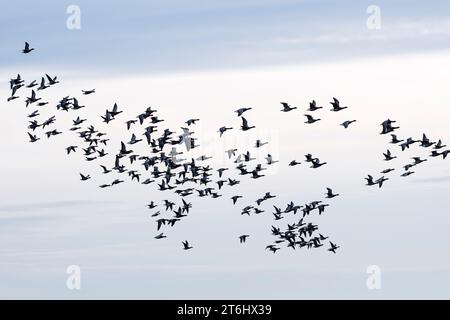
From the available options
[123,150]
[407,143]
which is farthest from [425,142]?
[123,150]

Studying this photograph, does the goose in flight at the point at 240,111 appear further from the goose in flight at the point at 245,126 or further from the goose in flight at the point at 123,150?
the goose in flight at the point at 123,150

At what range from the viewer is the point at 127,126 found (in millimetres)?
189875

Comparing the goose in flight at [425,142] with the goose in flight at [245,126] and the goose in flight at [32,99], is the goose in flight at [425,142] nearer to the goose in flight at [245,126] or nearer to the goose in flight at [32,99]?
the goose in flight at [245,126]

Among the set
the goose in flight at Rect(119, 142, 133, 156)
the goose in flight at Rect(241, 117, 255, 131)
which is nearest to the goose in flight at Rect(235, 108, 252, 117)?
the goose in flight at Rect(241, 117, 255, 131)

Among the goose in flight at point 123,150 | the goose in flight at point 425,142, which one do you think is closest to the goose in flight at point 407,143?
the goose in flight at point 425,142

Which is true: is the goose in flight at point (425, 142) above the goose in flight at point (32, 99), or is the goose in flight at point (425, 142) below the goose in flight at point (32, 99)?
below

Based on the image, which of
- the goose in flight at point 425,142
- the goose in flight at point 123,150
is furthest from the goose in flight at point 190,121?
the goose in flight at point 425,142

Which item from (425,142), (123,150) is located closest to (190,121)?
(123,150)

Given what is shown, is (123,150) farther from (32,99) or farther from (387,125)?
(387,125)

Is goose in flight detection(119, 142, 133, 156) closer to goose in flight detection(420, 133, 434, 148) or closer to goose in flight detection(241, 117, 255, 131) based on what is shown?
goose in flight detection(241, 117, 255, 131)
